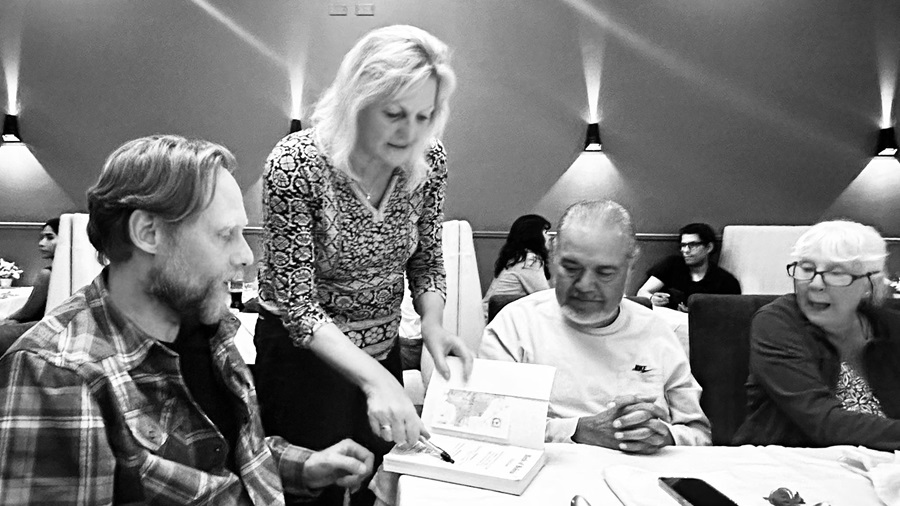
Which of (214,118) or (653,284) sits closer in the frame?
(653,284)

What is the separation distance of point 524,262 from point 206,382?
3004 mm

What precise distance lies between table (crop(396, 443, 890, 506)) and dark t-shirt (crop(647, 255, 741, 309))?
12.4 ft

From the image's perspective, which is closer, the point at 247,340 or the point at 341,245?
the point at 341,245

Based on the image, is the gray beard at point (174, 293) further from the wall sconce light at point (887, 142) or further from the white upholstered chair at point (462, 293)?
the wall sconce light at point (887, 142)

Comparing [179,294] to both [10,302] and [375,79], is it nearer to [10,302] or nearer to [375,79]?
[375,79]

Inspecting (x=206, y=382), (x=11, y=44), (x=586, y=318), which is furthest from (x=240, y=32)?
(x=206, y=382)

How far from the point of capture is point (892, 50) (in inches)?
239

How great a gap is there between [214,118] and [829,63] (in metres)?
5.51

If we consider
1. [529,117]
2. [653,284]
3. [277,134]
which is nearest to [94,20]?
[277,134]

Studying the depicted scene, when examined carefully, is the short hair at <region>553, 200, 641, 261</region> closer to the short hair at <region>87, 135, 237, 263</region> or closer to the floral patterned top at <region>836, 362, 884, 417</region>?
the floral patterned top at <region>836, 362, 884, 417</region>

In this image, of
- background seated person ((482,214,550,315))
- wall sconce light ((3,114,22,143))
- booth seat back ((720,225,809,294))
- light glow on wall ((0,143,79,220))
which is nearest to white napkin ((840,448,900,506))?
background seated person ((482,214,550,315))

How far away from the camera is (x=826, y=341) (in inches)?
73.7

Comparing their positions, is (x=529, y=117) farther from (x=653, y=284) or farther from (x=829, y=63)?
(x=829, y=63)

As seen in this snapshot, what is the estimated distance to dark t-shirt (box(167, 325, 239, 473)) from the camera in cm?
121
